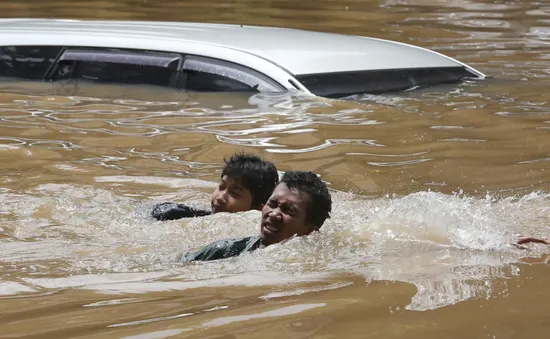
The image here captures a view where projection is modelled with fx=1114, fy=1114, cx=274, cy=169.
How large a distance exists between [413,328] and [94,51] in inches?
219

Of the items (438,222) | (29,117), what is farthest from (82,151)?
(438,222)

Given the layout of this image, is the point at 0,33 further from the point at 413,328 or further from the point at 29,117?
the point at 413,328

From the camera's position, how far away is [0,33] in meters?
9.05

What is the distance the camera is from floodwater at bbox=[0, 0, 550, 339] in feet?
12.9

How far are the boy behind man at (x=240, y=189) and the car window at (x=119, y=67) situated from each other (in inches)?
83.2

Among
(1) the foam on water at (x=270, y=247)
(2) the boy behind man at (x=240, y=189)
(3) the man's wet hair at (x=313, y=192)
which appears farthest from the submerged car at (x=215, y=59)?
(3) the man's wet hair at (x=313, y=192)

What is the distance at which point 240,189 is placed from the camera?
6.62 meters

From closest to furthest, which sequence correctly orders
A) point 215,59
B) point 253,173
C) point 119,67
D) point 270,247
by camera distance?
point 270,247 → point 253,173 → point 215,59 → point 119,67

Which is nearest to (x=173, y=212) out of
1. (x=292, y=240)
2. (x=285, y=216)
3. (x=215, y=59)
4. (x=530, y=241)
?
(x=285, y=216)

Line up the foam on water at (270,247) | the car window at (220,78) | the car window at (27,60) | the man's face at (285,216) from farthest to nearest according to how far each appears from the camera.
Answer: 1. the car window at (27,60)
2. the car window at (220,78)
3. the man's face at (285,216)
4. the foam on water at (270,247)

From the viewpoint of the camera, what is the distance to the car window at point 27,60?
29.3 feet

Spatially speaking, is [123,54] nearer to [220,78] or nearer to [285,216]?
[220,78]

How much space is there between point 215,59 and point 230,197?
79.4 inches

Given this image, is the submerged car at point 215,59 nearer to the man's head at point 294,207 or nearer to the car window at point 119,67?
the car window at point 119,67
